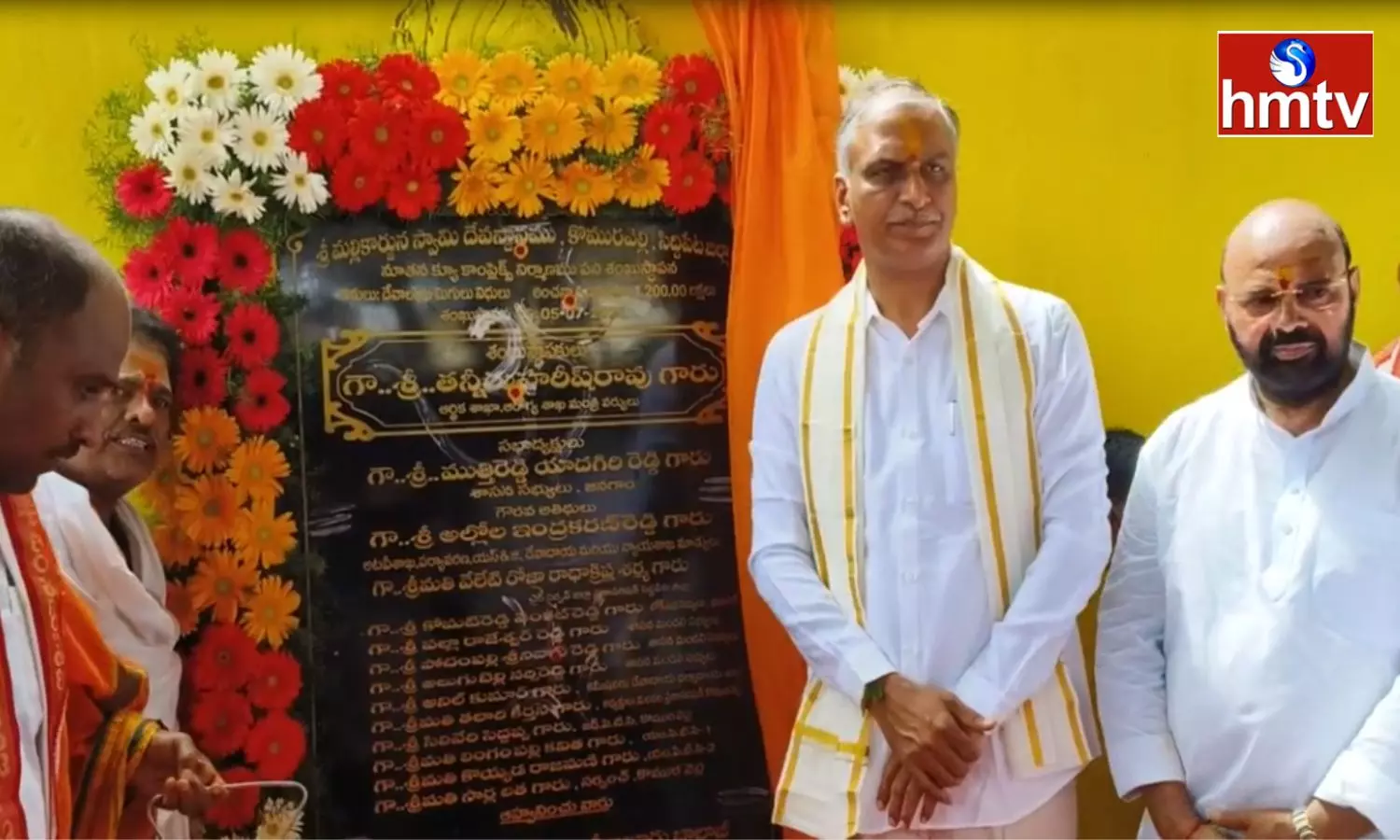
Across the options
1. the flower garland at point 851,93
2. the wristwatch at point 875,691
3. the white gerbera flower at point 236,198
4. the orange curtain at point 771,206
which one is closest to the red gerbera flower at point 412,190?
the white gerbera flower at point 236,198

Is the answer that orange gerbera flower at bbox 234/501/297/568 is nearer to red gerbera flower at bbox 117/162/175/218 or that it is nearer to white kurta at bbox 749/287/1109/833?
red gerbera flower at bbox 117/162/175/218

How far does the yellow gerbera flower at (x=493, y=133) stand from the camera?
87.0 inches

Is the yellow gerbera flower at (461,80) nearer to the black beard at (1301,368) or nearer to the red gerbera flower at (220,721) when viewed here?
the red gerbera flower at (220,721)

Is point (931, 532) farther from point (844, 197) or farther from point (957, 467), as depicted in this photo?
point (844, 197)

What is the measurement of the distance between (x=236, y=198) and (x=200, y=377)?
0.35 m

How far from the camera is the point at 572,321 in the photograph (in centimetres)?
230

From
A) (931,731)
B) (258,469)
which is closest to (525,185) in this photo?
(258,469)

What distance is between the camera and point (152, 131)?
2066 mm

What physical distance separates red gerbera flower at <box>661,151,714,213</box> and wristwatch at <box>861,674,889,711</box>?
3.47ft

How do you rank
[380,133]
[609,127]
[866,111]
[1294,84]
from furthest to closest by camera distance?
[1294,84]
[609,127]
[380,133]
[866,111]

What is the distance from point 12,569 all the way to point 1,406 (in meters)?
0.29

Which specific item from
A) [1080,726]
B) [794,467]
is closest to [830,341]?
[794,467]

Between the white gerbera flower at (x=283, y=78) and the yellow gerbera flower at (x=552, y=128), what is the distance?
0.41 m

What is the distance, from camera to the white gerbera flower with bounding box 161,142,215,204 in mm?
2072
